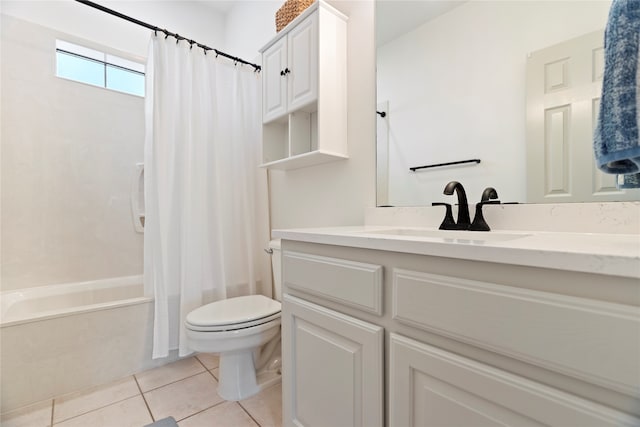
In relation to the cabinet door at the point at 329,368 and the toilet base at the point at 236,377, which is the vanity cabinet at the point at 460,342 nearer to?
the cabinet door at the point at 329,368

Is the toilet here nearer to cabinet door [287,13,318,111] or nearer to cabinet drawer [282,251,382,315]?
cabinet drawer [282,251,382,315]

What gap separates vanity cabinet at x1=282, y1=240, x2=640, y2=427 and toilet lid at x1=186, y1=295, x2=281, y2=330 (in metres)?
0.51

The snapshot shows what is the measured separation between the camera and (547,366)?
525 millimetres

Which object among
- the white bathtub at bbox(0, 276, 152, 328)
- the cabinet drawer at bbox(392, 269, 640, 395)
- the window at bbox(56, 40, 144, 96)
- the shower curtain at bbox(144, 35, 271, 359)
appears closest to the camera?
the cabinet drawer at bbox(392, 269, 640, 395)

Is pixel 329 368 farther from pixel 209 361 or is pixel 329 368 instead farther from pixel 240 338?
pixel 209 361

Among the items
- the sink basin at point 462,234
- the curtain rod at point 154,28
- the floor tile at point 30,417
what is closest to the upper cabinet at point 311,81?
the curtain rod at point 154,28

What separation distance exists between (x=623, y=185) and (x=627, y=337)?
18.7 inches

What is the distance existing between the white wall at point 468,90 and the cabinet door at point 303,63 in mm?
332

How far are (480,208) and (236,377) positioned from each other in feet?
4.70

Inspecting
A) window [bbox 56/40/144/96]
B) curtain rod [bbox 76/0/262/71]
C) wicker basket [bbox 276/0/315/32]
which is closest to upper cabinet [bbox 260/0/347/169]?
wicker basket [bbox 276/0/315/32]

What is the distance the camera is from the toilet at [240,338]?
142cm

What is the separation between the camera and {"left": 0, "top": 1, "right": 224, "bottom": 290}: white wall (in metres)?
1.95

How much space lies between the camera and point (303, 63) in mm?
1525

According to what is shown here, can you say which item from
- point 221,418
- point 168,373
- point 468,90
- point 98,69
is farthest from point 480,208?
point 98,69
